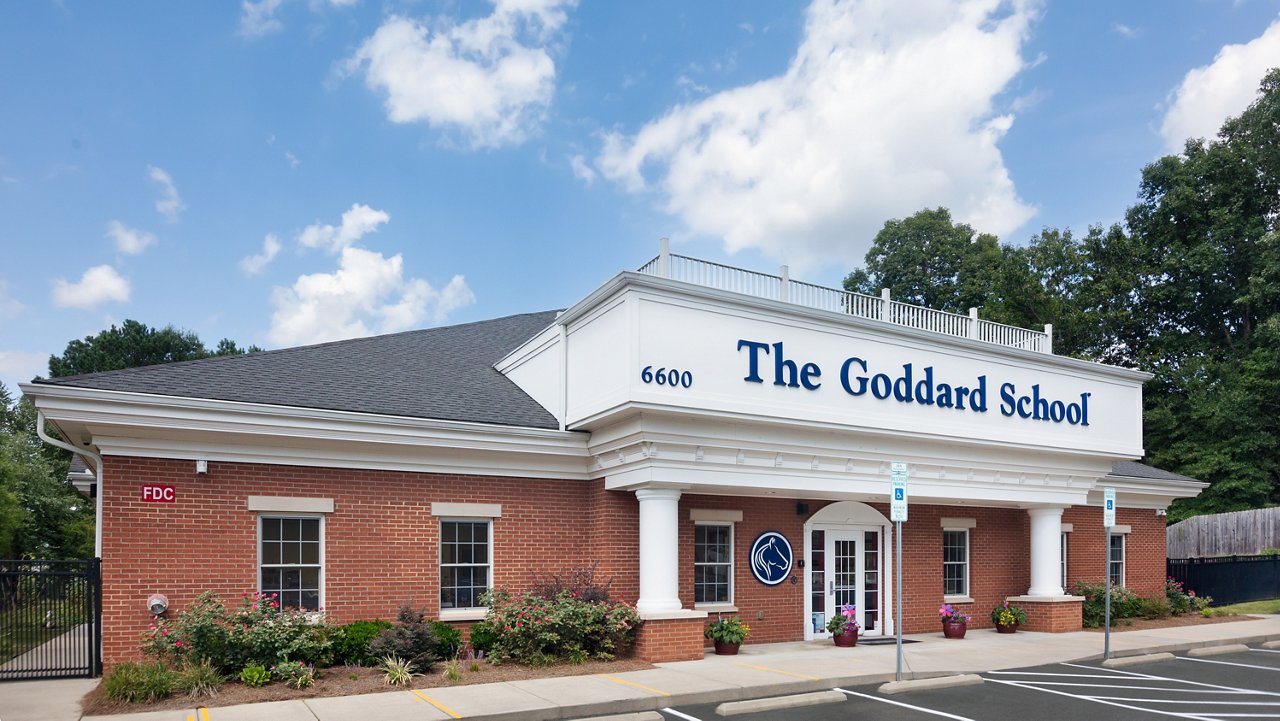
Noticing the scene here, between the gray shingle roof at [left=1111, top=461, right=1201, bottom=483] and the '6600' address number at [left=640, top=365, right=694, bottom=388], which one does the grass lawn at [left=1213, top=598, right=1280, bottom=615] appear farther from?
the '6600' address number at [left=640, top=365, right=694, bottom=388]

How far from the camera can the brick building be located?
13828mm

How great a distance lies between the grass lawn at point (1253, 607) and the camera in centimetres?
2558

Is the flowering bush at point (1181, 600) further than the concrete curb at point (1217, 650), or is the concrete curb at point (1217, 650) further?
the flowering bush at point (1181, 600)

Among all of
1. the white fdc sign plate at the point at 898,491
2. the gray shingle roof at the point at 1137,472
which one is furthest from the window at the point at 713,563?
the gray shingle roof at the point at 1137,472

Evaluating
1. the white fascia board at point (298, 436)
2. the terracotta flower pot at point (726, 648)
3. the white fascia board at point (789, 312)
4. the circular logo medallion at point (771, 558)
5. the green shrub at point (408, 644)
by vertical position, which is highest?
the white fascia board at point (789, 312)

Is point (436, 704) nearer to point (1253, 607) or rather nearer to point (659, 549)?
point (659, 549)

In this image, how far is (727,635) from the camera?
53.5 feet

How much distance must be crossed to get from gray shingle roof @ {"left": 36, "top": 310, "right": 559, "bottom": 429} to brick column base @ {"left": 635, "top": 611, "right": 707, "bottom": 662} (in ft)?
13.4

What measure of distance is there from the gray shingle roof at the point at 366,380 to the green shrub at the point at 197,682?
4.06 meters

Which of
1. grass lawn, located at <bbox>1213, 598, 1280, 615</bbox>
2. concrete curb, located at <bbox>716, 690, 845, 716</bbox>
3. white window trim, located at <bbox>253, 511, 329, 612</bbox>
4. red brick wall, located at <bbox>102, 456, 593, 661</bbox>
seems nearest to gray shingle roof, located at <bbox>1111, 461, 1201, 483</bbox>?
grass lawn, located at <bbox>1213, 598, 1280, 615</bbox>

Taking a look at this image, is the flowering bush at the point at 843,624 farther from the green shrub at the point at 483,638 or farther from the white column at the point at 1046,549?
the green shrub at the point at 483,638

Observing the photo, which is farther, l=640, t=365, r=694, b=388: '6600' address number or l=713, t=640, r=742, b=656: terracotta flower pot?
l=713, t=640, r=742, b=656: terracotta flower pot

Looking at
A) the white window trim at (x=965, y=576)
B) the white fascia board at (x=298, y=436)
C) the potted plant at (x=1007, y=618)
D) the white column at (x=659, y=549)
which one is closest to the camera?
the white fascia board at (x=298, y=436)

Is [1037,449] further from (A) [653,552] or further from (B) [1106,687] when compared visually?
(A) [653,552]
